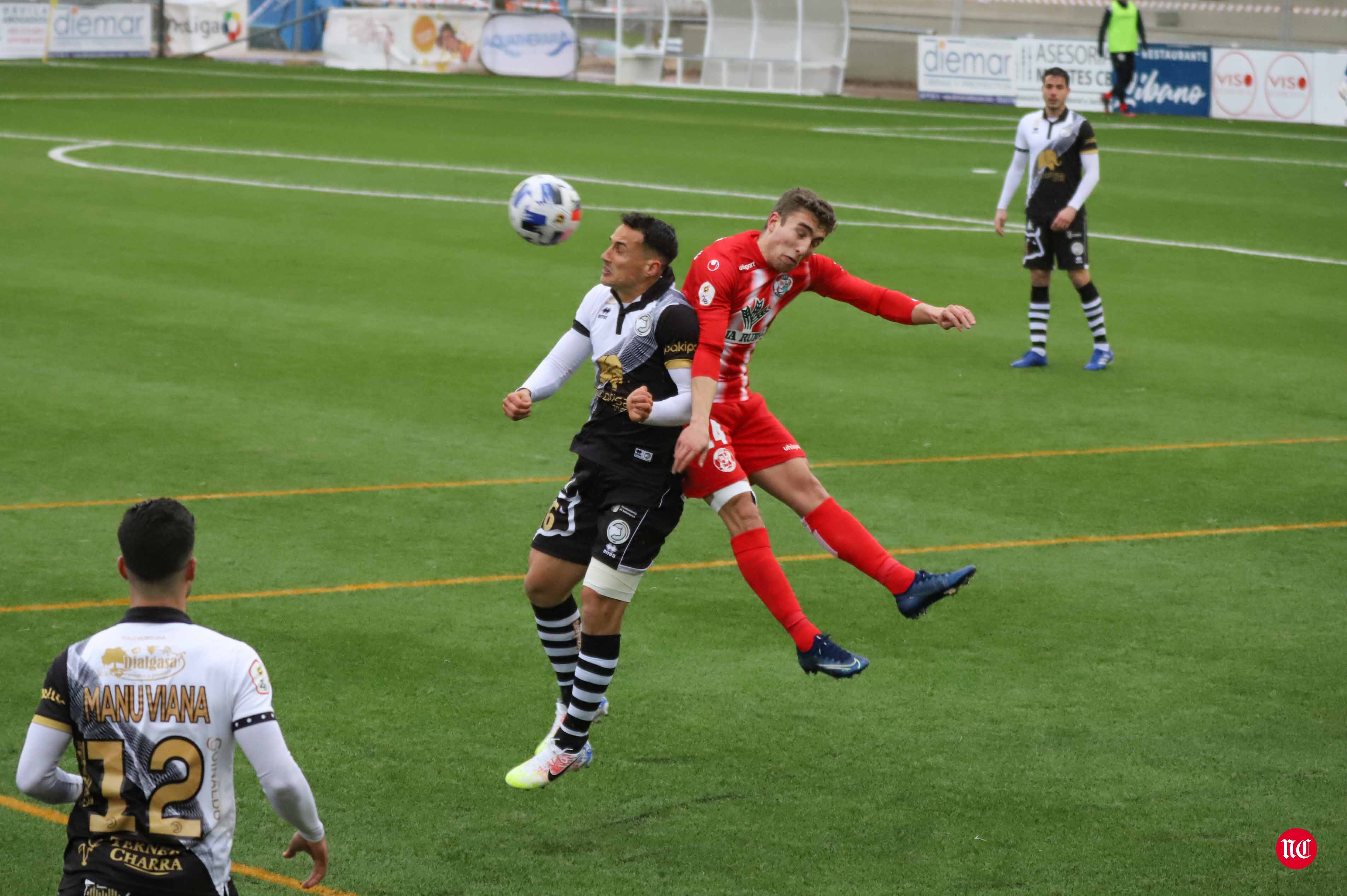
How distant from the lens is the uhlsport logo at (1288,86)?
3734 cm

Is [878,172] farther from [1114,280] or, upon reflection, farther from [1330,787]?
[1330,787]

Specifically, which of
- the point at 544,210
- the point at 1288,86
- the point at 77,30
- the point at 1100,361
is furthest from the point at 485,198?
the point at 77,30

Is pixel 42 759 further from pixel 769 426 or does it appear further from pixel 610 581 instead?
pixel 769 426

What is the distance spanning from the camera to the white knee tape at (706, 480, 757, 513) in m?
7.18

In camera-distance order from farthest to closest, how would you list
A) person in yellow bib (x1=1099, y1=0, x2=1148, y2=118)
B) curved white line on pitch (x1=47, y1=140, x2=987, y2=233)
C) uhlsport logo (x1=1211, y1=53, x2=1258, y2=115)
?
uhlsport logo (x1=1211, y1=53, x2=1258, y2=115) < person in yellow bib (x1=1099, y1=0, x2=1148, y2=118) < curved white line on pitch (x1=47, y1=140, x2=987, y2=233)

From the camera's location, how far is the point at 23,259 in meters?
18.6

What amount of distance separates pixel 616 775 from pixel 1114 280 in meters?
14.2

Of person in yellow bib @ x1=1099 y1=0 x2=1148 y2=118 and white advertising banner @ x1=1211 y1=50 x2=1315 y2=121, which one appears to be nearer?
white advertising banner @ x1=1211 y1=50 x2=1315 y2=121

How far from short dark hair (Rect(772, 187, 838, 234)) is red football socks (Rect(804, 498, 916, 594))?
128 cm

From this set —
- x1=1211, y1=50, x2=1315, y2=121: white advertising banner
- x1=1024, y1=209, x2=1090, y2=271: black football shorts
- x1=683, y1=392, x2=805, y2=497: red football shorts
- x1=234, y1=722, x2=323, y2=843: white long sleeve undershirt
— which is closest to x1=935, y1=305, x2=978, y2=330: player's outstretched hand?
x1=683, y1=392, x2=805, y2=497: red football shorts

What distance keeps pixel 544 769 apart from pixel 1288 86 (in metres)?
35.6

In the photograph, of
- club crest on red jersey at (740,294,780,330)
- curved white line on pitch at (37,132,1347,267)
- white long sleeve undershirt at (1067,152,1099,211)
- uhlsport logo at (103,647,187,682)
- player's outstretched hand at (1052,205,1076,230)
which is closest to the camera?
uhlsport logo at (103,647,187,682)

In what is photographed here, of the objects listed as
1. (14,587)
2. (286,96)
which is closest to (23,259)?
(14,587)

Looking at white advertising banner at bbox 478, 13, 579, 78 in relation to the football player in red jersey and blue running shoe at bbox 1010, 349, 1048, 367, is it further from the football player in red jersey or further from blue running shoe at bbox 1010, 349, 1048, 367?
the football player in red jersey
